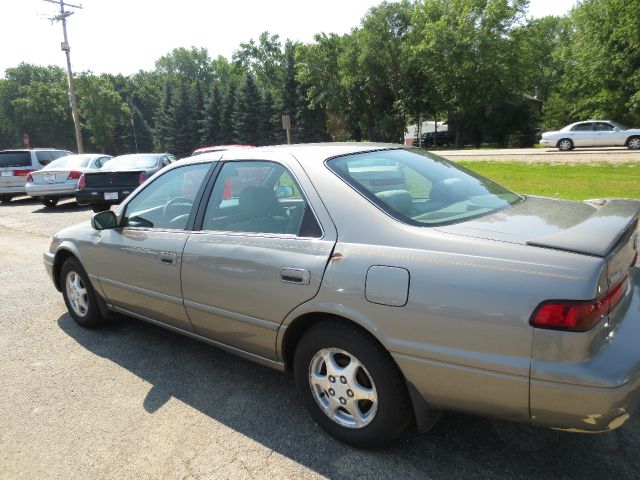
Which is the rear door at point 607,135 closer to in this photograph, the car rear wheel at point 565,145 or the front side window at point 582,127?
the front side window at point 582,127

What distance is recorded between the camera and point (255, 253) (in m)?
2.74

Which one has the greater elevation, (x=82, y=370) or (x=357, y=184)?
(x=357, y=184)

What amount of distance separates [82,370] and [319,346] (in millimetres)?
2180

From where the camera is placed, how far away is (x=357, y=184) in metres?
2.59

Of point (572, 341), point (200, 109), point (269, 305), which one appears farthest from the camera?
point (200, 109)

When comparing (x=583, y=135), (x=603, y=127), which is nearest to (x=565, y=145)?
(x=583, y=135)

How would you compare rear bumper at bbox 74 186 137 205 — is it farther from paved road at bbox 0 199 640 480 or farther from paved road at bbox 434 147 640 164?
paved road at bbox 434 147 640 164

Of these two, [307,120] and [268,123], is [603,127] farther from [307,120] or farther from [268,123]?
[268,123]

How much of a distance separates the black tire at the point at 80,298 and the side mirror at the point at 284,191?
2216mm

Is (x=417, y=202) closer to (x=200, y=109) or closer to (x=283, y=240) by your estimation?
(x=283, y=240)

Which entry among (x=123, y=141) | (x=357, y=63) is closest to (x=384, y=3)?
(x=357, y=63)

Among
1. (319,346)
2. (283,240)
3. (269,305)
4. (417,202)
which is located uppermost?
(417,202)

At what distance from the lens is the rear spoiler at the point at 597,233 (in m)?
1.90

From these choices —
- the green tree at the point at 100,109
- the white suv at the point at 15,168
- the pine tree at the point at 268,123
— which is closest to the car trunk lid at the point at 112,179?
the white suv at the point at 15,168
